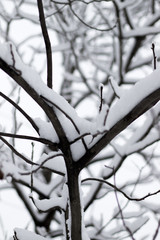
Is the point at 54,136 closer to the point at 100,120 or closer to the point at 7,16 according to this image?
the point at 100,120

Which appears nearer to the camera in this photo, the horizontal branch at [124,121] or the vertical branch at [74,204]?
the horizontal branch at [124,121]

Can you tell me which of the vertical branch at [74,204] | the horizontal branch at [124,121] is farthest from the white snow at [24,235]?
the horizontal branch at [124,121]

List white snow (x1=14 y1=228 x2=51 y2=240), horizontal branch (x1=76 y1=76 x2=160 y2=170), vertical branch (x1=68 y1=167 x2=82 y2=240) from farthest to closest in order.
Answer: white snow (x1=14 y1=228 x2=51 y2=240) → vertical branch (x1=68 y1=167 x2=82 y2=240) → horizontal branch (x1=76 y1=76 x2=160 y2=170)

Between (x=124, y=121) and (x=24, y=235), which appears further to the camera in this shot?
(x=24, y=235)

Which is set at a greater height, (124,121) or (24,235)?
(124,121)

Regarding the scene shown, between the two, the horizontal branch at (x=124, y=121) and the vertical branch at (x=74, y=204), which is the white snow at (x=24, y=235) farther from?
the horizontal branch at (x=124, y=121)

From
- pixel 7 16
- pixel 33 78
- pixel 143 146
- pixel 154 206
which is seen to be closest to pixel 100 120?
pixel 33 78

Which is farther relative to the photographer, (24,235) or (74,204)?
(24,235)

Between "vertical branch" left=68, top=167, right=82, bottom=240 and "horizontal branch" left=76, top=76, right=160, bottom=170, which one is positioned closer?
"horizontal branch" left=76, top=76, right=160, bottom=170

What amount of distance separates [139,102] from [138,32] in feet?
8.51

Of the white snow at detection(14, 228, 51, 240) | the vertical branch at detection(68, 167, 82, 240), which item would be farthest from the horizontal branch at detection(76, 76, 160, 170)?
the white snow at detection(14, 228, 51, 240)

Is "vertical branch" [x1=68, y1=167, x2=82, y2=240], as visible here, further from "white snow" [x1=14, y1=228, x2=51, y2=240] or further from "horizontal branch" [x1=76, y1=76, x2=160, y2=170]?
"white snow" [x1=14, y1=228, x2=51, y2=240]

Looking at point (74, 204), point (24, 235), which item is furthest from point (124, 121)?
point (24, 235)

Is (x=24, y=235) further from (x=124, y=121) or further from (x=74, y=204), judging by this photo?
(x=124, y=121)
